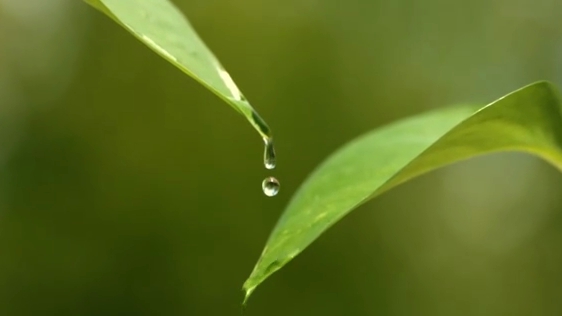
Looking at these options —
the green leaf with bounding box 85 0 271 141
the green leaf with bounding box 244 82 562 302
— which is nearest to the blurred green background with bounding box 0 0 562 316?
the green leaf with bounding box 244 82 562 302

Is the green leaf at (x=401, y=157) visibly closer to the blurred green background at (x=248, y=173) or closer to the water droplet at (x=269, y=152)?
the water droplet at (x=269, y=152)

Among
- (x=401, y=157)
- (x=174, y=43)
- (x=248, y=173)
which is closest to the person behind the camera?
(x=174, y=43)

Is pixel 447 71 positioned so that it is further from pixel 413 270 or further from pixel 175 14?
pixel 175 14

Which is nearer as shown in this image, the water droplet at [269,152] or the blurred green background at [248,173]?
the water droplet at [269,152]

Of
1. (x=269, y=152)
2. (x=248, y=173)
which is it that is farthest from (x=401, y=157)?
(x=248, y=173)

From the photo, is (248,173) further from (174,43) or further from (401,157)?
(174,43)

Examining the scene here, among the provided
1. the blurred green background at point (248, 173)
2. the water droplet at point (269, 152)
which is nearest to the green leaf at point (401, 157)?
the water droplet at point (269, 152)
